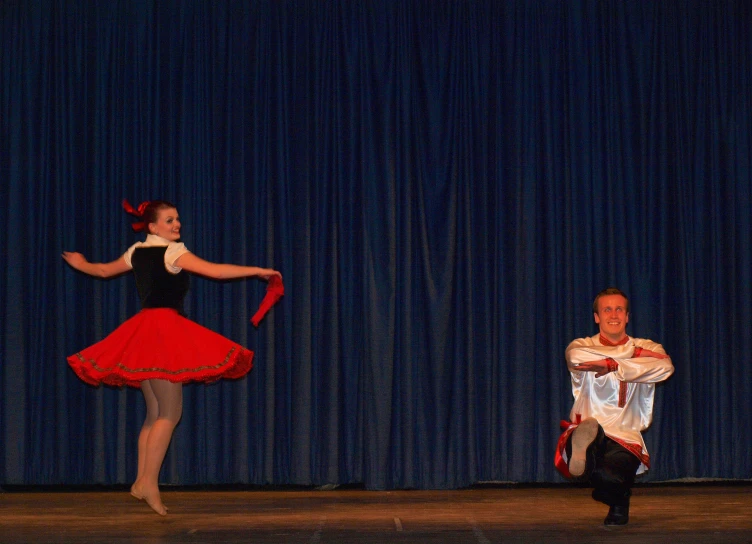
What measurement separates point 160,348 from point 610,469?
2.02m

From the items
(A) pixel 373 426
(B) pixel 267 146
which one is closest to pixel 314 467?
(A) pixel 373 426

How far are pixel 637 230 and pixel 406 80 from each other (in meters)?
1.69

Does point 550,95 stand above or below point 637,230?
above

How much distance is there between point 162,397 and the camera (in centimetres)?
418

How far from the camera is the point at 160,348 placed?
165 inches

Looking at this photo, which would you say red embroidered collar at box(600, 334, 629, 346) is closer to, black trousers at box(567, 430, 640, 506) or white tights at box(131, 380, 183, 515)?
black trousers at box(567, 430, 640, 506)

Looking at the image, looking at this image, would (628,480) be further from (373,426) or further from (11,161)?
(11,161)

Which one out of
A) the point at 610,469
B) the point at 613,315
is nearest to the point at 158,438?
the point at 610,469

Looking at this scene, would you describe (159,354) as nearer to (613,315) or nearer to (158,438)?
(158,438)

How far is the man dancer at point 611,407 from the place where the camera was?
A: 147 inches

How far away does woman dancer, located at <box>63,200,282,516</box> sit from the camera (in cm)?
414

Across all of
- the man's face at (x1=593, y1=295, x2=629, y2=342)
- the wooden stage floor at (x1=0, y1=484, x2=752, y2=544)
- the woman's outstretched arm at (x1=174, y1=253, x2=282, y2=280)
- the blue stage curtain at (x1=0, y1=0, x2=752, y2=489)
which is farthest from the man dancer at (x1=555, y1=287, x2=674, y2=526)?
the blue stage curtain at (x1=0, y1=0, x2=752, y2=489)

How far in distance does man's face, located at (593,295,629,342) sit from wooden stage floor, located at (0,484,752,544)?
81 centimetres

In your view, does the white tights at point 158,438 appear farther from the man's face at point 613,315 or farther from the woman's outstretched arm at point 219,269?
the man's face at point 613,315
